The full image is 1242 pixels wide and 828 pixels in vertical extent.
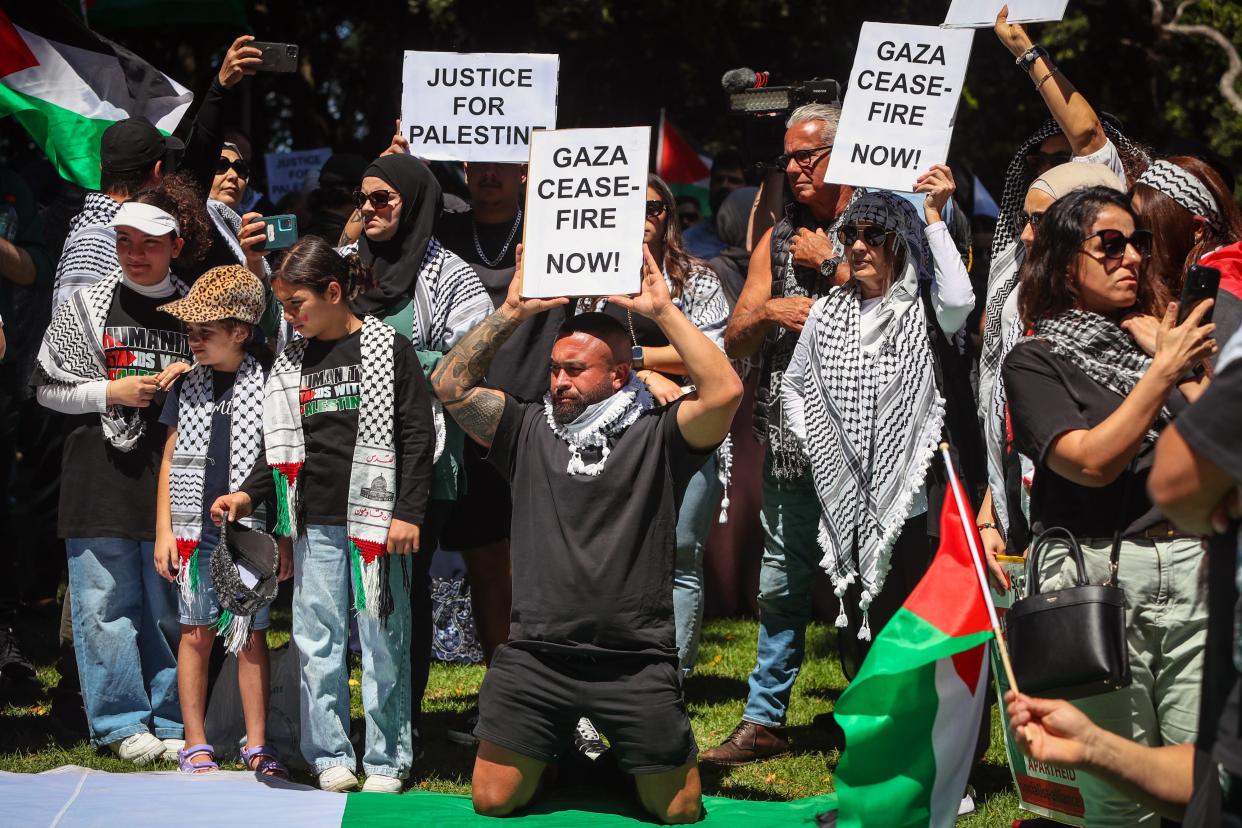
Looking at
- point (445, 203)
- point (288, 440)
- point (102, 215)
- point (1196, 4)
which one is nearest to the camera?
point (288, 440)

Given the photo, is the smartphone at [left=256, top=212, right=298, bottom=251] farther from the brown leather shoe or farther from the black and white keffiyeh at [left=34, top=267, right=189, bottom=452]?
the brown leather shoe

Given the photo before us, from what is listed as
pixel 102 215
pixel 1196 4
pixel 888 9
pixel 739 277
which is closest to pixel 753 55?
pixel 888 9

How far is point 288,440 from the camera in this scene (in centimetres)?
589

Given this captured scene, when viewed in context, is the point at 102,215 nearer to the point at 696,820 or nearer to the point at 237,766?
the point at 237,766

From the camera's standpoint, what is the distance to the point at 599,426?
549cm

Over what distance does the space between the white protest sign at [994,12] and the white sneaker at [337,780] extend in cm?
368

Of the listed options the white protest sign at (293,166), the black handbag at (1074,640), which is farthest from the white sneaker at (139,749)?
the white protest sign at (293,166)

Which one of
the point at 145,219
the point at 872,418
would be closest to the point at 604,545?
the point at 872,418

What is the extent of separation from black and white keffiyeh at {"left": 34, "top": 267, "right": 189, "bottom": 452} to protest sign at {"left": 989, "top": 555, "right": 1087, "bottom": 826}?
3.44 metres

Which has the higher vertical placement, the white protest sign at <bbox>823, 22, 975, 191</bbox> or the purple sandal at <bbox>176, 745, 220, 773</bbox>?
the white protest sign at <bbox>823, 22, 975, 191</bbox>

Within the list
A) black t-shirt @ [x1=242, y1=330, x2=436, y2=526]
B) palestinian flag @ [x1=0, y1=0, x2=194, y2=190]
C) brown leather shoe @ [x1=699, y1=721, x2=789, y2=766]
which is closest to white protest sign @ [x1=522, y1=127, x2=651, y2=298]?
black t-shirt @ [x1=242, y1=330, x2=436, y2=526]

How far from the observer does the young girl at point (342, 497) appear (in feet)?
19.1

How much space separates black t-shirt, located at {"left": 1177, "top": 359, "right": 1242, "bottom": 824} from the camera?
2.86 m

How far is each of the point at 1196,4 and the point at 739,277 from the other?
34.4 feet
